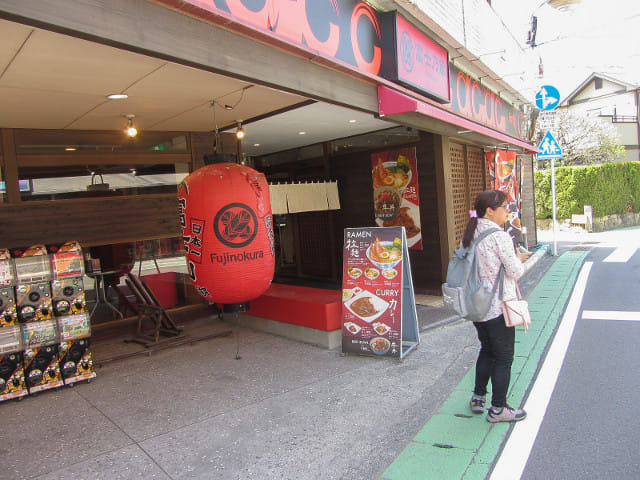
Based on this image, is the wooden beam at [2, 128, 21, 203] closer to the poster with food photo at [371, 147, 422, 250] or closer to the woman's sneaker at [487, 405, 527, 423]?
the woman's sneaker at [487, 405, 527, 423]

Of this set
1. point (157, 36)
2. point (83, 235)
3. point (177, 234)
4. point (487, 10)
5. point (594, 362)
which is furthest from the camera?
point (487, 10)

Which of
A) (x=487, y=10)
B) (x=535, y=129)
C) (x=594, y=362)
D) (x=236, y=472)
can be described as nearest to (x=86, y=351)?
(x=236, y=472)

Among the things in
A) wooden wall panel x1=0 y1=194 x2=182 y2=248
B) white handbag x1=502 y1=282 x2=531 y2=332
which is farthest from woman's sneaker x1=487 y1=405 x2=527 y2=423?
wooden wall panel x1=0 y1=194 x2=182 y2=248

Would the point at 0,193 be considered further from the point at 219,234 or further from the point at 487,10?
the point at 487,10

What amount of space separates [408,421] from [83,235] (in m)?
5.45

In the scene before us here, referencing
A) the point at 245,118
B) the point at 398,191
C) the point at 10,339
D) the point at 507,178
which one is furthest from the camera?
the point at 507,178

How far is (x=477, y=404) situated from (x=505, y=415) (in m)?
0.30

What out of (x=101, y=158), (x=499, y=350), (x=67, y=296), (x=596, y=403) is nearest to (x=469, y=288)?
(x=499, y=350)

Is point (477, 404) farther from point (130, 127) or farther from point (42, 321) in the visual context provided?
point (130, 127)

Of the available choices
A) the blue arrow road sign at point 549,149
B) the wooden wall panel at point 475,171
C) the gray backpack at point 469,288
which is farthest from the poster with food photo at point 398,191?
the blue arrow road sign at point 549,149

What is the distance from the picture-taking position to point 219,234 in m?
4.64

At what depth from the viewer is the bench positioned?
609 centimetres

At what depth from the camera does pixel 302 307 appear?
6.40 metres

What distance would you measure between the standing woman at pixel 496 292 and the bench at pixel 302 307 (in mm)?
2502
